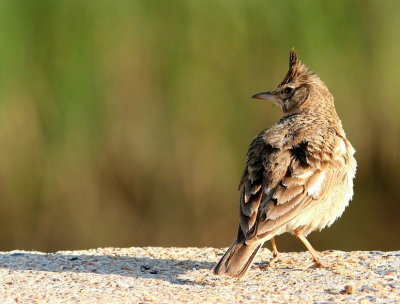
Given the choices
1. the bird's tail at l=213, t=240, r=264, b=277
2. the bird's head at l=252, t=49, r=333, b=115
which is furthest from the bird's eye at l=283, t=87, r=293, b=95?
the bird's tail at l=213, t=240, r=264, b=277

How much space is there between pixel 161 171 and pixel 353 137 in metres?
2.46

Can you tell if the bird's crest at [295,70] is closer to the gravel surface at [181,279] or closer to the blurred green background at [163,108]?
the gravel surface at [181,279]

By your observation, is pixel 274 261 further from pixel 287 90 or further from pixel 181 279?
pixel 287 90

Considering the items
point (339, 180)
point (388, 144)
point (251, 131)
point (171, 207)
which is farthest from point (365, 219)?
point (339, 180)

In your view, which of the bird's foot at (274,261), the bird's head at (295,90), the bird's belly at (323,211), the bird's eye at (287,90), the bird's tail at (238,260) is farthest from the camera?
the bird's eye at (287,90)

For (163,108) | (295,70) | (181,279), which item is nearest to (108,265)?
(181,279)

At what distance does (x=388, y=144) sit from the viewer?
31.5 ft

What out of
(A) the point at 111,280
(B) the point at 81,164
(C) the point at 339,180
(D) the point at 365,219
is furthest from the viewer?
(D) the point at 365,219

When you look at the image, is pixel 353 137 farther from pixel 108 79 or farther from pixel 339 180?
pixel 339 180

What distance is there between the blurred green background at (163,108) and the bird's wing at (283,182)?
11.5ft

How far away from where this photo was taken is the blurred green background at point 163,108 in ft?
29.1

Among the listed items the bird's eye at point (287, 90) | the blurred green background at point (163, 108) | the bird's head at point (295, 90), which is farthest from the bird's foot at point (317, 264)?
the blurred green background at point (163, 108)

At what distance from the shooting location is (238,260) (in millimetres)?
4957

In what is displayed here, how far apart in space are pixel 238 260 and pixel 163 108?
14.9ft
